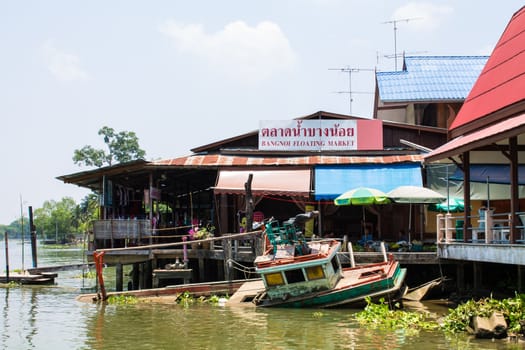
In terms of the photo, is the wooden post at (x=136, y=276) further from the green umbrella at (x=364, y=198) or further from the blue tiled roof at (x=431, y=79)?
the blue tiled roof at (x=431, y=79)

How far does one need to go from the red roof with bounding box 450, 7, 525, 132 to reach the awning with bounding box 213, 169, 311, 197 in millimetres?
6745

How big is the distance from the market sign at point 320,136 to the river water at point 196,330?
996cm

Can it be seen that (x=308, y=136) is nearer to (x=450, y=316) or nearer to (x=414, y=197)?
(x=414, y=197)

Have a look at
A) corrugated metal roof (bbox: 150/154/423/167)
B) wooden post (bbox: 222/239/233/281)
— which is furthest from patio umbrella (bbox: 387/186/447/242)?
wooden post (bbox: 222/239/233/281)

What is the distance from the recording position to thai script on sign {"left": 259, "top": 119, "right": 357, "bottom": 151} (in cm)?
2970

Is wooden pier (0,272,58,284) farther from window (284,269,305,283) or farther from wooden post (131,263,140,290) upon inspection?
window (284,269,305,283)

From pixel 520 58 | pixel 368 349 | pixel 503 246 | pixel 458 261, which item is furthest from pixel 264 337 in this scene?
pixel 520 58

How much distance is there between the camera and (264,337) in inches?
661

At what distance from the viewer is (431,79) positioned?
3353cm

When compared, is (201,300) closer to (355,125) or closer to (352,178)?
(352,178)

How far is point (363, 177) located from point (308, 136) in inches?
139

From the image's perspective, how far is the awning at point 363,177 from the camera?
87.7 feet

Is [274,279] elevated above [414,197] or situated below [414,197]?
below

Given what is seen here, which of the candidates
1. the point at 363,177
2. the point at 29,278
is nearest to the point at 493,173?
the point at 363,177
